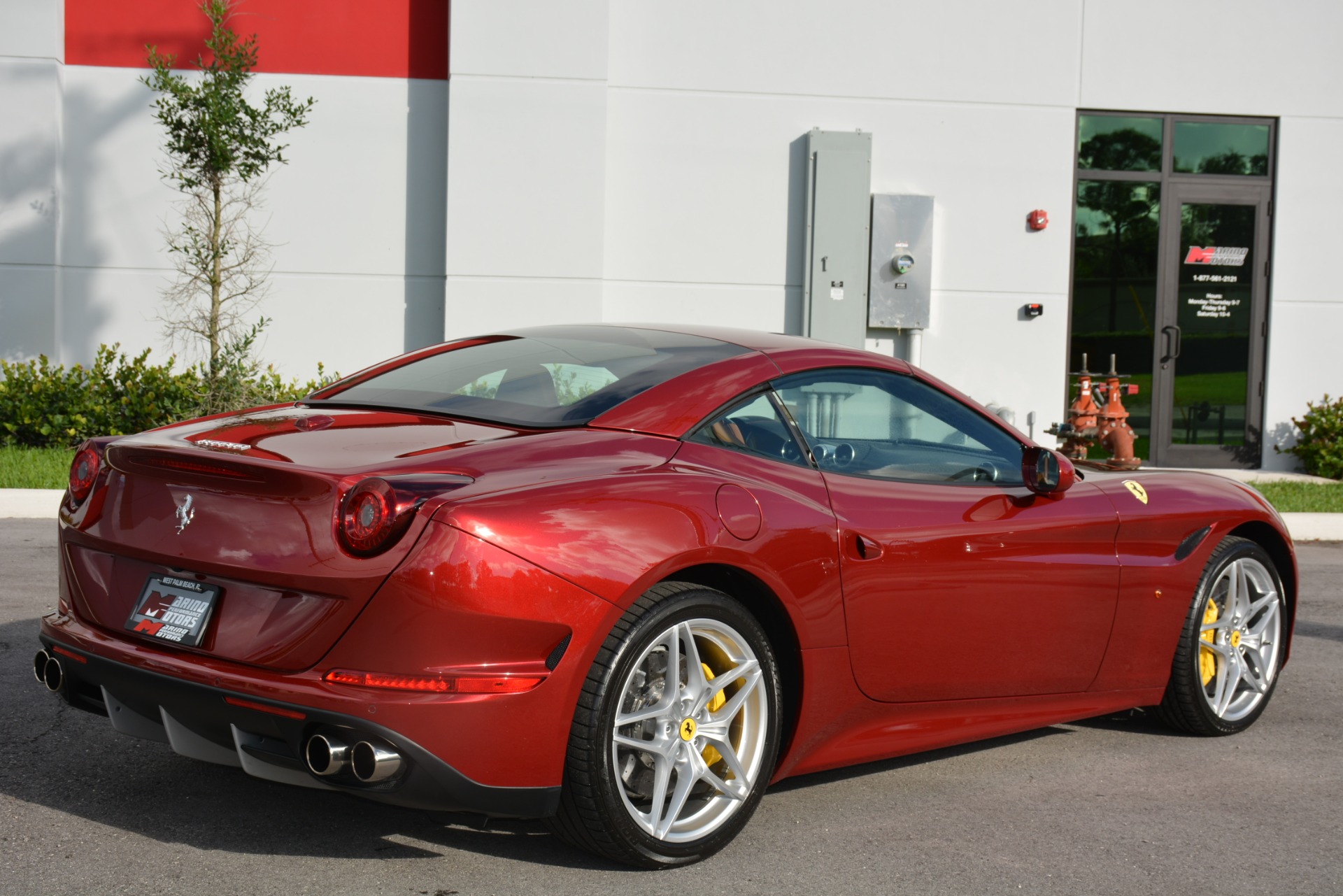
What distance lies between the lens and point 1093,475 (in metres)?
4.67

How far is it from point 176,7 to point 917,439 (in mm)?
12150

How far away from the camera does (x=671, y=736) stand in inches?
132

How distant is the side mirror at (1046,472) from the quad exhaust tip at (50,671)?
2851mm

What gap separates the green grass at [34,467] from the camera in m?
10.6

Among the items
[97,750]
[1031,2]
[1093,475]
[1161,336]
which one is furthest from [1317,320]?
[97,750]

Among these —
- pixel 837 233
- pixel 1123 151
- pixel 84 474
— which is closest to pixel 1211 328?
pixel 1123 151

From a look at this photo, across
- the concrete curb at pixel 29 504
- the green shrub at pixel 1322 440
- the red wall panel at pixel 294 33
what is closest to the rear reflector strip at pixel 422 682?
the concrete curb at pixel 29 504

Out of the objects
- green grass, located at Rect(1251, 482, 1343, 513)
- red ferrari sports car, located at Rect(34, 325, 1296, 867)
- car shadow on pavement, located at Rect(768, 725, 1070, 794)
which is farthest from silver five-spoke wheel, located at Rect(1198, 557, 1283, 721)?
green grass, located at Rect(1251, 482, 1343, 513)

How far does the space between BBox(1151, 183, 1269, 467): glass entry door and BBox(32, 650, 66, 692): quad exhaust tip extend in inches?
515

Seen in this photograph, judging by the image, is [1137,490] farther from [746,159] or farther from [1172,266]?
[1172,266]

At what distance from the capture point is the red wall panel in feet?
45.7

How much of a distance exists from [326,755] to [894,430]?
2.15m

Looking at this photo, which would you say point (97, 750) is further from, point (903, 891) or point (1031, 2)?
point (1031, 2)

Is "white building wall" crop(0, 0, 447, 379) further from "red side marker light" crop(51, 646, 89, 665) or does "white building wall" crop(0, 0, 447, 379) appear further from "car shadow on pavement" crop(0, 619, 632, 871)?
"red side marker light" crop(51, 646, 89, 665)
